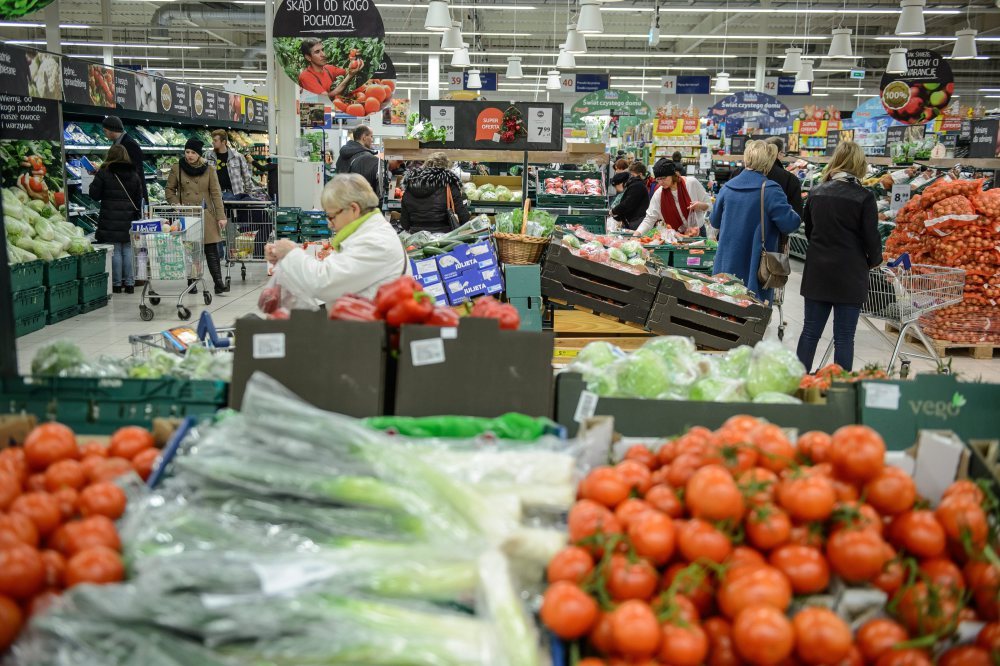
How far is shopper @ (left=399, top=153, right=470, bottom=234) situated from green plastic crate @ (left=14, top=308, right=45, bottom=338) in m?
3.45

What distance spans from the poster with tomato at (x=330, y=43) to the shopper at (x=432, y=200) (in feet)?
3.39

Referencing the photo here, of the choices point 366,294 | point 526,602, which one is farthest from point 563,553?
point 366,294

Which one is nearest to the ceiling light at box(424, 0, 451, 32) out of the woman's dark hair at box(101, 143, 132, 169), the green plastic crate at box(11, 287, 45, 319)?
the woman's dark hair at box(101, 143, 132, 169)

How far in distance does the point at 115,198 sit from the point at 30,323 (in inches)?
83.9

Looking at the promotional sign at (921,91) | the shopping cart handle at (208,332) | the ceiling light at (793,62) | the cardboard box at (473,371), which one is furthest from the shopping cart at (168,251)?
the ceiling light at (793,62)

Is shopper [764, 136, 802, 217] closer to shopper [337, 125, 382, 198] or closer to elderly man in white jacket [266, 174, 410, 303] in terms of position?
elderly man in white jacket [266, 174, 410, 303]

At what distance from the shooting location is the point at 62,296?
8.32 m

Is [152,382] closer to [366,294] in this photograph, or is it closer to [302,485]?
→ [302,485]

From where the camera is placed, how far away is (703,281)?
5.29 m

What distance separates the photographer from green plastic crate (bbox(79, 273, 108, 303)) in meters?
8.67

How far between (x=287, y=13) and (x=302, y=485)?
19.3ft

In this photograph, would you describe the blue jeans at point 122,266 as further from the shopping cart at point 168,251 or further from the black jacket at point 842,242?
the black jacket at point 842,242

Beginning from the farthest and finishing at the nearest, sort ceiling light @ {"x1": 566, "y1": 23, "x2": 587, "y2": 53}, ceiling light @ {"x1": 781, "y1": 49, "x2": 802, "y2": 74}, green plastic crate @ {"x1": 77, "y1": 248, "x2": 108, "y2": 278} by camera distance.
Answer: ceiling light @ {"x1": 781, "y1": 49, "x2": 802, "y2": 74}
ceiling light @ {"x1": 566, "y1": 23, "x2": 587, "y2": 53}
green plastic crate @ {"x1": 77, "y1": 248, "x2": 108, "y2": 278}

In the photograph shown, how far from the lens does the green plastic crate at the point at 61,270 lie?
8.03 metres
